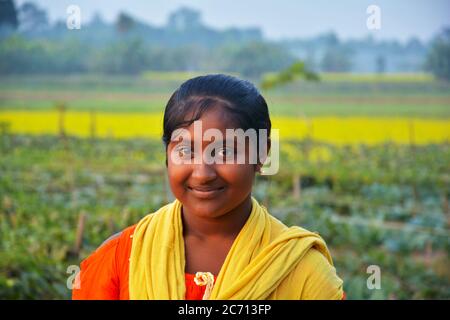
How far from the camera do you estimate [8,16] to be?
12273 mm

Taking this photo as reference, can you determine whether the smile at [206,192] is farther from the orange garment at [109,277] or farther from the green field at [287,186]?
the green field at [287,186]

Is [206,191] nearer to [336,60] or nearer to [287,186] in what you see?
[287,186]

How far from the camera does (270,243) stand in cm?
195

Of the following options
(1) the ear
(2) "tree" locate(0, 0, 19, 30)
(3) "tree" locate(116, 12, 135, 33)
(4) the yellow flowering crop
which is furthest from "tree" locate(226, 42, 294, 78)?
(1) the ear

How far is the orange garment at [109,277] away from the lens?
1.94 metres

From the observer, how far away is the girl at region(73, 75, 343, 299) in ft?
6.21

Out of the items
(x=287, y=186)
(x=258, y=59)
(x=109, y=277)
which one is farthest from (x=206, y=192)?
(x=258, y=59)

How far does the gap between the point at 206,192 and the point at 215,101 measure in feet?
0.76

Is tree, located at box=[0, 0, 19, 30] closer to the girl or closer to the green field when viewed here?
the green field

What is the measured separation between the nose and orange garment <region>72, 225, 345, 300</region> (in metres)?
0.26

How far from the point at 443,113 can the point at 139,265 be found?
12.6 metres

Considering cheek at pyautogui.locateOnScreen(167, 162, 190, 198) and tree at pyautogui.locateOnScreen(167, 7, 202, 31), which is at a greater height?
tree at pyautogui.locateOnScreen(167, 7, 202, 31)

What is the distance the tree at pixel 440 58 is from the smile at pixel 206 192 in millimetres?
10696

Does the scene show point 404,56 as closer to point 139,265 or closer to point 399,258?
point 399,258
